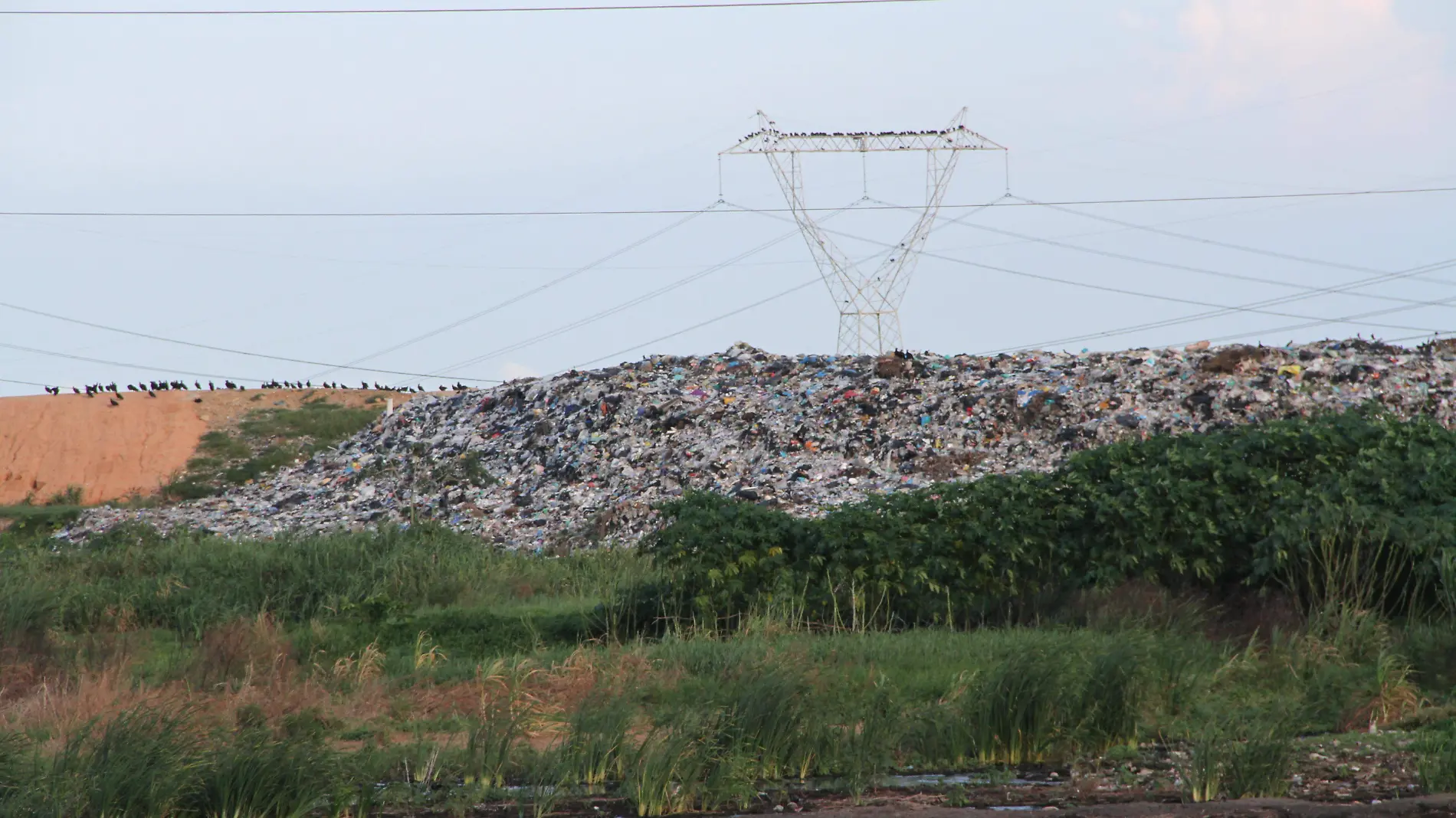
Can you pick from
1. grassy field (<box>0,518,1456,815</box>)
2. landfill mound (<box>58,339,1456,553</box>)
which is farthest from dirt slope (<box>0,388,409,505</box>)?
grassy field (<box>0,518,1456,815</box>)

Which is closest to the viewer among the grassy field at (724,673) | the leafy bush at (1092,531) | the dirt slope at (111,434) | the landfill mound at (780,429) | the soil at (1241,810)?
the soil at (1241,810)

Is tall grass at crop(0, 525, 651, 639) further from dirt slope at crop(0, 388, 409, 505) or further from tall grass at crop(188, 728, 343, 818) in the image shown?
dirt slope at crop(0, 388, 409, 505)

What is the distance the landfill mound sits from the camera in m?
19.8

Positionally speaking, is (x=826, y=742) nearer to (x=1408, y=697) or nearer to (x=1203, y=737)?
(x=1203, y=737)

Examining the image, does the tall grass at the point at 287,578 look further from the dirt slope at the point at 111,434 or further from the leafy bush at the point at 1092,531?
the dirt slope at the point at 111,434

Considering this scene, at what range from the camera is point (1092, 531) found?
39.5ft

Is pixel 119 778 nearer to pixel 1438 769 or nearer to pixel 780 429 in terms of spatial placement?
pixel 1438 769

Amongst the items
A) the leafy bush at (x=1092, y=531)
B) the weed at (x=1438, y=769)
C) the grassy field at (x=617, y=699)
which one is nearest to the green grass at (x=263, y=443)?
the grassy field at (x=617, y=699)

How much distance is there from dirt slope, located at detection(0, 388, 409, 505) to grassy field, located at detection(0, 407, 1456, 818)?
57.1 ft

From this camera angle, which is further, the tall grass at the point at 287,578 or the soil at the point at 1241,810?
the tall grass at the point at 287,578

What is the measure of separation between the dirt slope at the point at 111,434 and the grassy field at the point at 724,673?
17.4 m

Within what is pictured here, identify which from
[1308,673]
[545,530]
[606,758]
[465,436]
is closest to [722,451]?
[545,530]

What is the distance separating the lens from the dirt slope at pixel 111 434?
106 feet

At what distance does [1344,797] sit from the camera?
6.10 m
